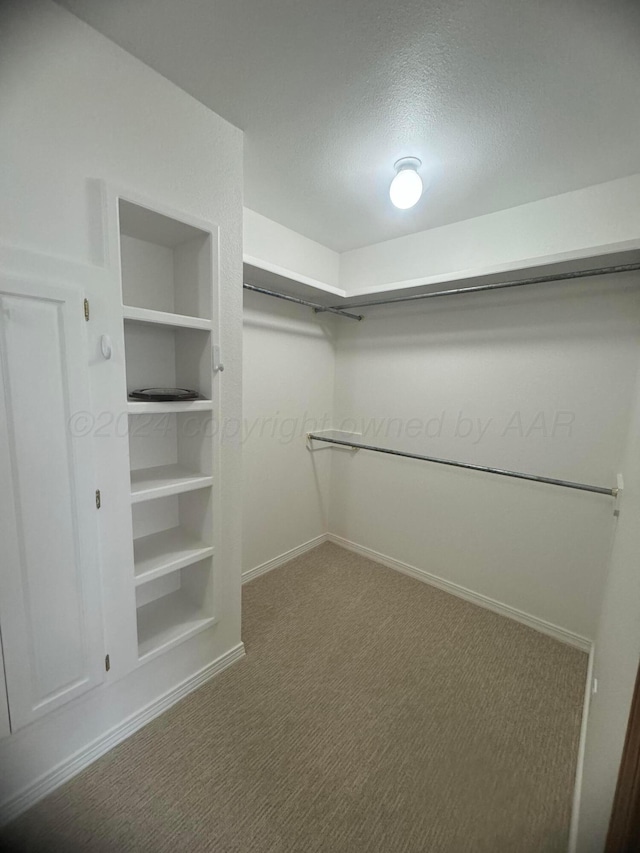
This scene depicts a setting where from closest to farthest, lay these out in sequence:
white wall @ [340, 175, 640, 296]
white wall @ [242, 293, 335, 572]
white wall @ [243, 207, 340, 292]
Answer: white wall @ [340, 175, 640, 296] < white wall @ [243, 207, 340, 292] < white wall @ [242, 293, 335, 572]

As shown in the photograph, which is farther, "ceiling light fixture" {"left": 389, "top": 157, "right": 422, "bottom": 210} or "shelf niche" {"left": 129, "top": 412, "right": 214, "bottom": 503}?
"ceiling light fixture" {"left": 389, "top": 157, "right": 422, "bottom": 210}

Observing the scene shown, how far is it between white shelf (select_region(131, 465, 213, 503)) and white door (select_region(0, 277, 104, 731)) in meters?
0.18

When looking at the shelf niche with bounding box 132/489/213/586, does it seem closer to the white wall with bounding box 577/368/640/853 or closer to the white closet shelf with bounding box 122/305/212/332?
the white closet shelf with bounding box 122/305/212/332

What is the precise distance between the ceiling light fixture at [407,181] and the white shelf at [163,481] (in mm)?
1673

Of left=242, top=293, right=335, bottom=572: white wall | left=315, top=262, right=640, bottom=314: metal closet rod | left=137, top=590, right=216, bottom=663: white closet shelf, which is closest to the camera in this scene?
left=137, top=590, right=216, bottom=663: white closet shelf

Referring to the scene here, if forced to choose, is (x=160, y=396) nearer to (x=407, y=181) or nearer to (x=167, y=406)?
(x=167, y=406)

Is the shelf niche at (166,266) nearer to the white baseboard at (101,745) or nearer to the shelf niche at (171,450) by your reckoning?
the shelf niche at (171,450)

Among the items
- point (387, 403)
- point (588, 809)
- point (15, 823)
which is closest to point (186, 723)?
point (15, 823)

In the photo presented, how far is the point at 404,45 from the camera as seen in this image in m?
1.07

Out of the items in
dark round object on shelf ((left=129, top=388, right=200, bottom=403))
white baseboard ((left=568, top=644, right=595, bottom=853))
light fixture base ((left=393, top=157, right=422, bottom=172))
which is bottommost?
white baseboard ((left=568, top=644, right=595, bottom=853))

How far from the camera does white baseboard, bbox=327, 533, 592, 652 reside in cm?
197

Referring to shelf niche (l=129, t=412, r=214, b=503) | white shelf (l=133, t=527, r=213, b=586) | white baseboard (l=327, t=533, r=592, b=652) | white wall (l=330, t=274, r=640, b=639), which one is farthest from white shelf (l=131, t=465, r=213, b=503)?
white baseboard (l=327, t=533, r=592, b=652)

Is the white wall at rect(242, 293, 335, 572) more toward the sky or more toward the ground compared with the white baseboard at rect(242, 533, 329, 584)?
more toward the sky

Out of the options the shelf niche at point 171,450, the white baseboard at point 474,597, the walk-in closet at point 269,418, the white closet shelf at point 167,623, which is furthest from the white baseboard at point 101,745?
the white baseboard at point 474,597
